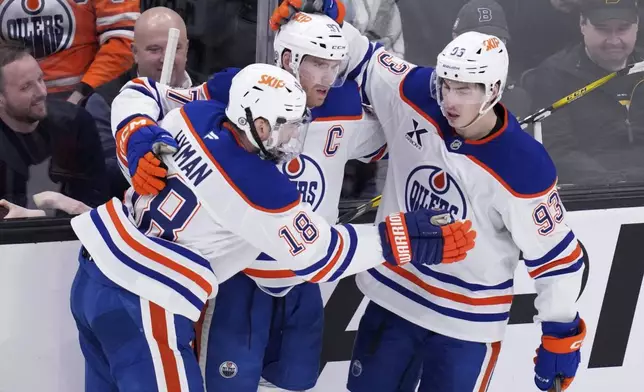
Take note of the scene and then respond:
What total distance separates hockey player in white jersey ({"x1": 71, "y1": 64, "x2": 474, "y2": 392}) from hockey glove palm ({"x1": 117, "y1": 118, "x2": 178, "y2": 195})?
0.03 metres

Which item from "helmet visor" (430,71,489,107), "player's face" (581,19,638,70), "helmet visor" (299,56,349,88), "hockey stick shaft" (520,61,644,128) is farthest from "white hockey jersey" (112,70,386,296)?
"player's face" (581,19,638,70)

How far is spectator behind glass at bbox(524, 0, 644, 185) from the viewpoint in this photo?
3230 millimetres

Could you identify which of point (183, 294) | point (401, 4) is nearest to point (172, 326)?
point (183, 294)

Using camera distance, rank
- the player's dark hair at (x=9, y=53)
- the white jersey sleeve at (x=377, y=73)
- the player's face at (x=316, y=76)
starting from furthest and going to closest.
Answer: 1. the player's dark hair at (x=9, y=53)
2. the white jersey sleeve at (x=377, y=73)
3. the player's face at (x=316, y=76)

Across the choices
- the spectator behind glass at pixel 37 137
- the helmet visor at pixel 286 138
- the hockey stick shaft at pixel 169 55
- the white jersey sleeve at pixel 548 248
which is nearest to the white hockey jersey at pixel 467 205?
the white jersey sleeve at pixel 548 248

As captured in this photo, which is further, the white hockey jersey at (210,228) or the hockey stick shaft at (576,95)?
the hockey stick shaft at (576,95)

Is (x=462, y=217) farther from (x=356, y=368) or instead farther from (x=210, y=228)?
(x=210, y=228)

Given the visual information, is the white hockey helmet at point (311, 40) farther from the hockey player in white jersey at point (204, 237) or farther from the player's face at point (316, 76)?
the hockey player in white jersey at point (204, 237)

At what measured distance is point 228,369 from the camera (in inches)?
104

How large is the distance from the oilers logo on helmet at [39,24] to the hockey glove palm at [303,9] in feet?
2.38

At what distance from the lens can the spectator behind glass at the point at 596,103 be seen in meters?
3.23

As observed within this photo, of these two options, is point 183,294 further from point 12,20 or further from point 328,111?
point 12,20

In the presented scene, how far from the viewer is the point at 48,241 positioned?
2936 mm

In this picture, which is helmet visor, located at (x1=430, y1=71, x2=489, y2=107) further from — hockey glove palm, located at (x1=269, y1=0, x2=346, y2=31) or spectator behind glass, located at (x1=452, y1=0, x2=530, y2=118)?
spectator behind glass, located at (x1=452, y1=0, x2=530, y2=118)
